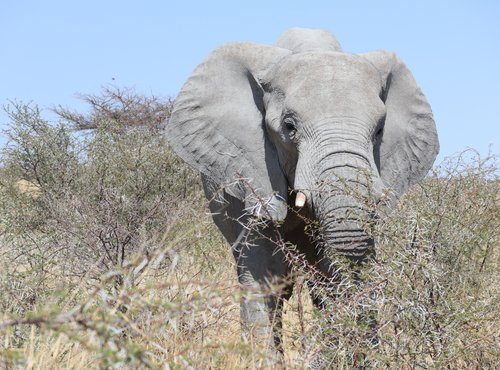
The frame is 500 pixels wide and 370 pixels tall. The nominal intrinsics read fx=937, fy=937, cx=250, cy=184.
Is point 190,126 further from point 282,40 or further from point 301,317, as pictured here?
point 301,317

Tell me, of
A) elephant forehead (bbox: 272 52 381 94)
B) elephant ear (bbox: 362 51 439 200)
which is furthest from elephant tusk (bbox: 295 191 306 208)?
elephant ear (bbox: 362 51 439 200)

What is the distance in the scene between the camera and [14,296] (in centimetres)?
449

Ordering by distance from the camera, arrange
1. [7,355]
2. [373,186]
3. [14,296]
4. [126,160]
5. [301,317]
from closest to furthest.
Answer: [7,355] < [301,317] < [373,186] < [14,296] < [126,160]

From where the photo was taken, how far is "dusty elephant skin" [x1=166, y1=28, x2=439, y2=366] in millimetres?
4281

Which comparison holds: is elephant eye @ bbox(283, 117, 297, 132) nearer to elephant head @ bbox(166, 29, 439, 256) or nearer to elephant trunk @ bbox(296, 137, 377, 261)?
elephant head @ bbox(166, 29, 439, 256)

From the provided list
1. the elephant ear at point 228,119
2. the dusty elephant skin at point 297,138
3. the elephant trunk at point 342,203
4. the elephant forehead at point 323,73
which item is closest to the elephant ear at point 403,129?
the dusty elephant skin at point 297,138

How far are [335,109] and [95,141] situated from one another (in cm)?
611

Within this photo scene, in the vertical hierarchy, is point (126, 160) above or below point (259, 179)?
below

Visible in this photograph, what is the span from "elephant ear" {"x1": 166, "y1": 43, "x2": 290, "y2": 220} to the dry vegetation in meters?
0.43

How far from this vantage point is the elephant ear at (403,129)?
519cm

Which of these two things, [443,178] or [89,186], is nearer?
[443,178]

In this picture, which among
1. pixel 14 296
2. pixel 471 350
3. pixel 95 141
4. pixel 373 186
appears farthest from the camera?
pixel 95 141

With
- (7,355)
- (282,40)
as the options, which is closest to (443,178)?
(282,40)

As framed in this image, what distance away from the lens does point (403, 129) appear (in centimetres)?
538
